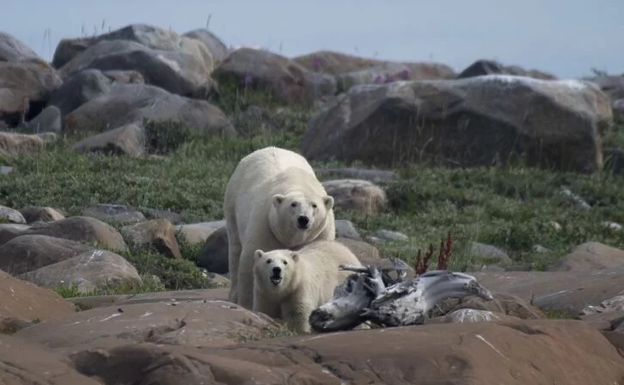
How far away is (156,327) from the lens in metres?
6.93

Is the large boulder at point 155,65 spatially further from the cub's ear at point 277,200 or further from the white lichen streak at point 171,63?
the cub's ear at point 277,200

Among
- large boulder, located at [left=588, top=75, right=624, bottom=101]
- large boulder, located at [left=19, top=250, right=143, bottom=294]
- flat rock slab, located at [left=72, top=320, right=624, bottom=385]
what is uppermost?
flat rock slab, located at [left=72, top=320, right=624, bottom=385]

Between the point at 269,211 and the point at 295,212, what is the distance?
333 millimetres

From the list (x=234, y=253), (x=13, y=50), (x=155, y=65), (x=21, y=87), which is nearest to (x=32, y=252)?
(x=234, y=253)

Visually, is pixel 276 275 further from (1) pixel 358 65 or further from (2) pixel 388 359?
(1) pixel 358 65

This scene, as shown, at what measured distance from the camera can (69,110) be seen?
22344 millimetres

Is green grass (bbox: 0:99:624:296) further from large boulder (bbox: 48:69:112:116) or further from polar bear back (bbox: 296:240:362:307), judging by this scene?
polar bear back (bbox: 296:240:362:307)

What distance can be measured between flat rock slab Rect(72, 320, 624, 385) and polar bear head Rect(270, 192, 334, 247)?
2951 millimetres

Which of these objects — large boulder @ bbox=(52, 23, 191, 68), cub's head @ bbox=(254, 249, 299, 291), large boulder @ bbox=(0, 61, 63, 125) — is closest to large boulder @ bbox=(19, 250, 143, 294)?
cub's head @ bbox=(254, 249, 299, 291)

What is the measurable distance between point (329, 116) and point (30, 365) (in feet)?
49.4

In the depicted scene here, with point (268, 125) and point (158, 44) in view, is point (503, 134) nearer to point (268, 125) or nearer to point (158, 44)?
point (268, 125)

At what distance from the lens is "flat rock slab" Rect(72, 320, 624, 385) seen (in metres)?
5.76

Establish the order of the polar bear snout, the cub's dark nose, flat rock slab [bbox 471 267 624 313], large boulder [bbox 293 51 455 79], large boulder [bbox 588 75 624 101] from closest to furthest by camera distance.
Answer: the polar bear snout → flat rock slab [bbox 471 267 624 313] → the cub's dark nose → large boulder [bbox 588 75 624 101] → large boulder [bbox 293 51 455 79]

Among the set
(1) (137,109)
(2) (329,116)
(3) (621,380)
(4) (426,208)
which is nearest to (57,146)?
(1) (137,109)
